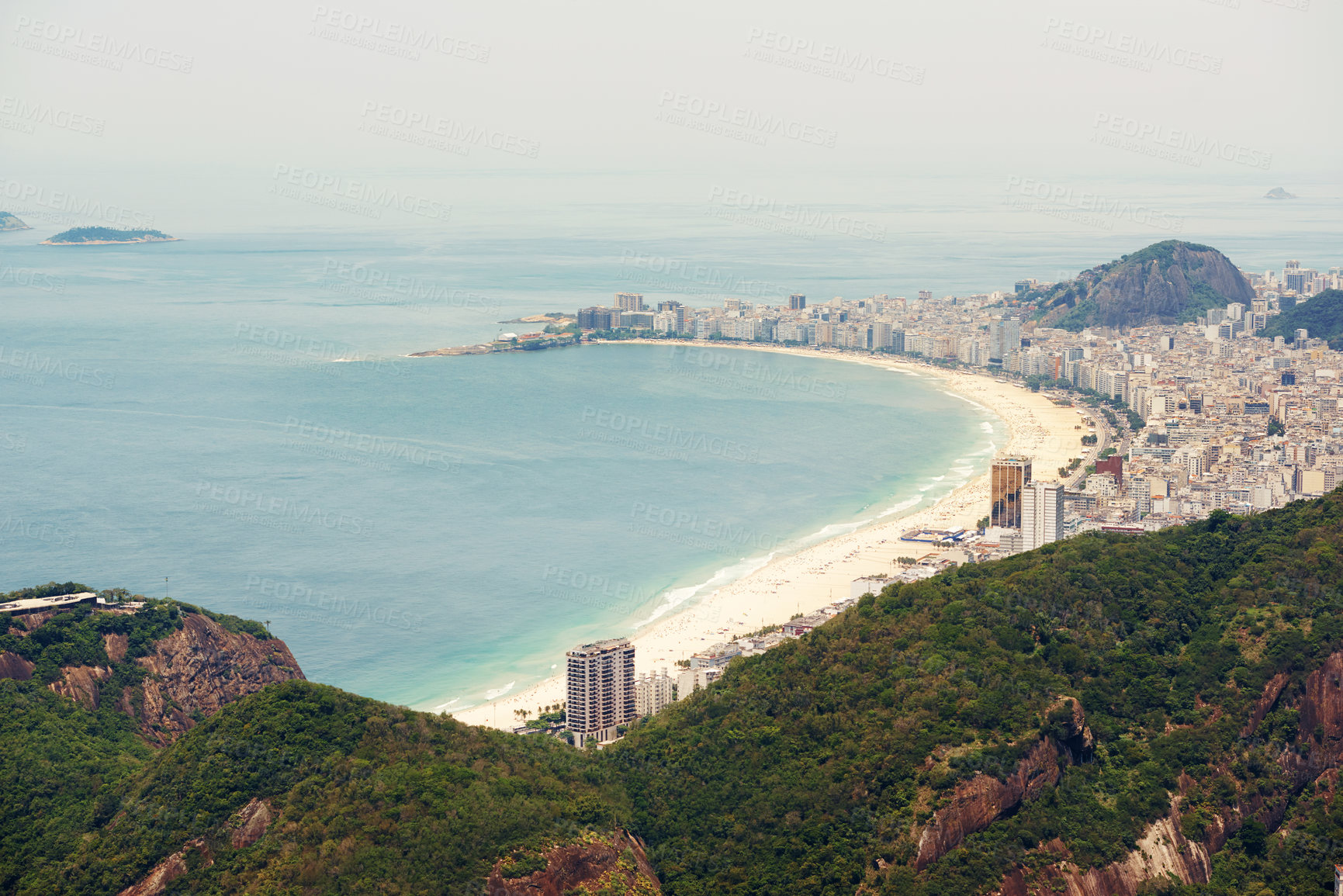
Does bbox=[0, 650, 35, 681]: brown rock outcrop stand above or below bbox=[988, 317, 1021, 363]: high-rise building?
below

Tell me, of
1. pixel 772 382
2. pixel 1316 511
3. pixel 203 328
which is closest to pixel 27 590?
pixel 1316 511

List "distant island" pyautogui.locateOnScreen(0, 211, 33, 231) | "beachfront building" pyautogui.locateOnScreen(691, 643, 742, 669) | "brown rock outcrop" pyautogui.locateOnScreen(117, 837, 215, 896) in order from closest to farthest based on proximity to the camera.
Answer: "brown rock outcrop" pyautogui.locateOnScreen(117, 837, 215, 896) → "beachfront building" pyautogui.locateOnScreen(691, 643, 742, 669) → "distant island" pyautogui.locateOnScreen(0, 211, 33, 231)

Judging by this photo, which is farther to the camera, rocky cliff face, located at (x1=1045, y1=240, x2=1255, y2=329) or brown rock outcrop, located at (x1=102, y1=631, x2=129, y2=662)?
rocky cliff face, located at (x1=1045, y1=240, x2=1255, y2=329)

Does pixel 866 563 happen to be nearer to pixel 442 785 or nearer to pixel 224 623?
pixel 224 623

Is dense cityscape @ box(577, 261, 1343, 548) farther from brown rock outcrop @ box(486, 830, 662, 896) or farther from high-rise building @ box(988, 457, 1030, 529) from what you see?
brown rock outcrop @ box(486, 830, 662, 896)

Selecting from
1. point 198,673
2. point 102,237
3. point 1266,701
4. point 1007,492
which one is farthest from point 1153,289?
point 102,237

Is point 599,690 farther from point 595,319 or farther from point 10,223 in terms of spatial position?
point 10,223

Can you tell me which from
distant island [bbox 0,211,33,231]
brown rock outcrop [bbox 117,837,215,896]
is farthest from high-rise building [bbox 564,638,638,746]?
distant island [bbox 0,211,33,231]

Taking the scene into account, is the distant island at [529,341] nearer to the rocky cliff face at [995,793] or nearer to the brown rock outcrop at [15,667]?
the brown rock outcrop at [15,667]
